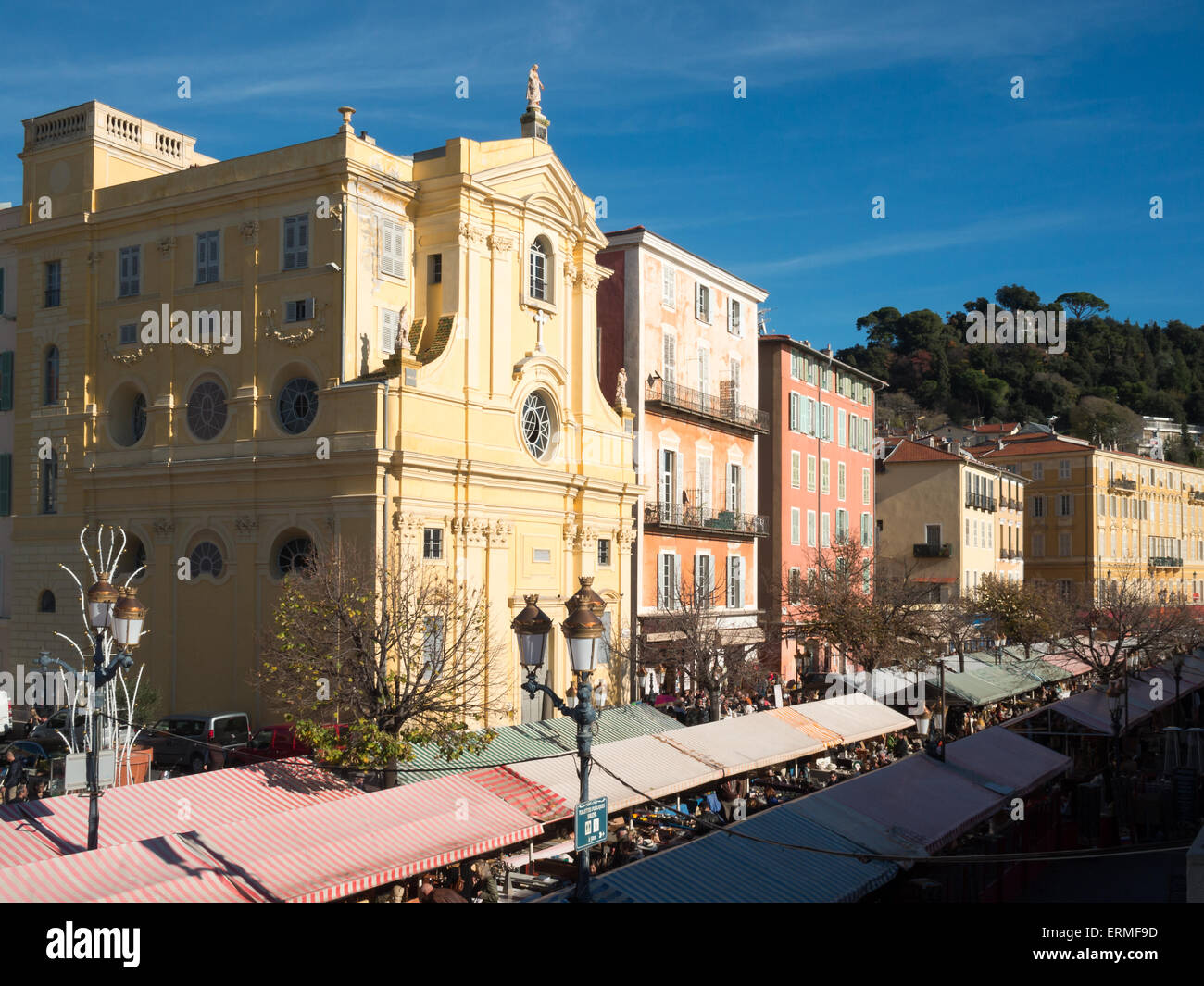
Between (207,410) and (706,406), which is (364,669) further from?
(706,406)

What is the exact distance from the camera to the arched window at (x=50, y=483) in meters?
37.4

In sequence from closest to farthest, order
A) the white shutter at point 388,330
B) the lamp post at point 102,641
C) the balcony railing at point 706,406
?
1. the lamp post at point 102,641
2. the white shutter at point 388,330
3. the balcony railing at point 706,406

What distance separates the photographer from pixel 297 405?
33594 mm

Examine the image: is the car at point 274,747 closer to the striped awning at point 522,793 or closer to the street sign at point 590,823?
the striped awning at point 522,793

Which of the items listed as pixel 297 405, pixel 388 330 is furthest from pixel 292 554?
pixel 388 330

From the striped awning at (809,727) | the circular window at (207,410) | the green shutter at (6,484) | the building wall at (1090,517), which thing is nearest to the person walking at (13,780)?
the circular window at (207,410)

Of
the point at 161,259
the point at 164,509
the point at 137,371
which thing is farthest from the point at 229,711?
the point at 161,259

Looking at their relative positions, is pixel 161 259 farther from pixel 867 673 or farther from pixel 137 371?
pixel 867 673

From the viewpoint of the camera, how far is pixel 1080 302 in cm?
15325

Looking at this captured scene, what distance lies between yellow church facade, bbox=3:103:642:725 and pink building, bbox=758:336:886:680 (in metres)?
14.6

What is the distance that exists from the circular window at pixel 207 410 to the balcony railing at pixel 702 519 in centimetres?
1505

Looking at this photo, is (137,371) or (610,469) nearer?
(137,371)

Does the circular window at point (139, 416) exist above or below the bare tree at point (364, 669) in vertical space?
above
